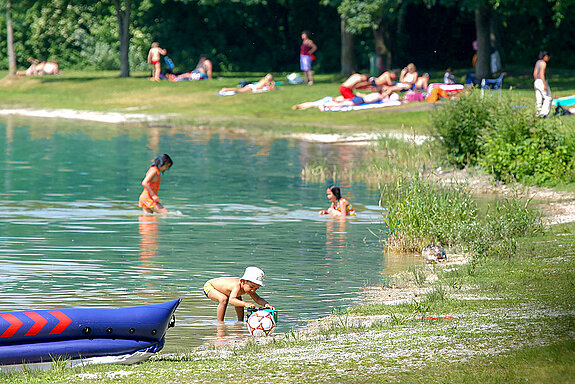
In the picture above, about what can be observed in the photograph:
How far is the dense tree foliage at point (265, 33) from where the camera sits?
162 feet

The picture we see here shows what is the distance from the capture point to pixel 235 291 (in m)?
10.6

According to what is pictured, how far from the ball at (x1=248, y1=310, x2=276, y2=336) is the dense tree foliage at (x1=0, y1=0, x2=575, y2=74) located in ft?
121

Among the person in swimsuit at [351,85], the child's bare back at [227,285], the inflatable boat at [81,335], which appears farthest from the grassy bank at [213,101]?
the inflatable boat at [81,335]

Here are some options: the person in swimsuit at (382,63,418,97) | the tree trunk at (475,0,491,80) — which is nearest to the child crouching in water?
the person in swimsuit at (382,63,418,97)

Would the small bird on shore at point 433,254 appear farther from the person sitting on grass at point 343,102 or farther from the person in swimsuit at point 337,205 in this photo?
the person sitting on grass at point 343,102

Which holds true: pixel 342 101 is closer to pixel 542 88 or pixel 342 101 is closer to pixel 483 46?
pixel 483 46

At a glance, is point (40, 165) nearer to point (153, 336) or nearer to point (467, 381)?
point (153, 336)

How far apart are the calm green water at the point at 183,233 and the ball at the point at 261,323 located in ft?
1.00

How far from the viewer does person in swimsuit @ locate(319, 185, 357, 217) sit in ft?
60.3

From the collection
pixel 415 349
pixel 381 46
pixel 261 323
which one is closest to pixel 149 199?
pixel 261 323

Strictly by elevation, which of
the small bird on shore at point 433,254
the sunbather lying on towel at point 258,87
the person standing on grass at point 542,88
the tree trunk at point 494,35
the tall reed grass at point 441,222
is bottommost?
the small bird on shore at point 433,254

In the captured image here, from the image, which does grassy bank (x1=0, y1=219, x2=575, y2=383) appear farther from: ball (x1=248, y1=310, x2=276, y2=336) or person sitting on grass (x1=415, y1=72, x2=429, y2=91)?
person sitting on grass (x1=415, y1=72, x2=429, y2=91)

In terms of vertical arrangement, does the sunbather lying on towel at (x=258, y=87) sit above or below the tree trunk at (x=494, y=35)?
below

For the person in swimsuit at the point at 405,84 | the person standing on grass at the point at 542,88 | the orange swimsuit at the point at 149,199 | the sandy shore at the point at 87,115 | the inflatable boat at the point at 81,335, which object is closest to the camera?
the inflatable boat at the point at 81,335
